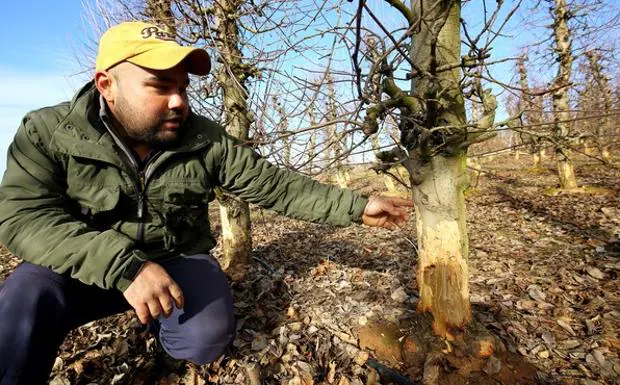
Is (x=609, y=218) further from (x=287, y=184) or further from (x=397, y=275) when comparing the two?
(x=287, y=184)

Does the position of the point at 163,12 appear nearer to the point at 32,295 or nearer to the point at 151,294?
the point at 32,295

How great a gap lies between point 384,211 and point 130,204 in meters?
1.59

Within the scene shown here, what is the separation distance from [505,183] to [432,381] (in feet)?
39.0

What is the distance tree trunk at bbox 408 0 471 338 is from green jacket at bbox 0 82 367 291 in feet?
1.46

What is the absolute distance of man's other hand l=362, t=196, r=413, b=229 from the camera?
7.21ft

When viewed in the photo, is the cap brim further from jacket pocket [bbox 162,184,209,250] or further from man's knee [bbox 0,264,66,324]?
man's knee [bbox 0,264,66,324]

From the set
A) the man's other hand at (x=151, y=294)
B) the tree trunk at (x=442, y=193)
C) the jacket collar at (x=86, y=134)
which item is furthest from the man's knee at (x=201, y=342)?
the tree trunk at (x=442, y=193)

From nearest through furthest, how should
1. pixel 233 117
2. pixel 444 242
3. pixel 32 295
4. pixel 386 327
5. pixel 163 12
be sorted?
pixel 32 295
pixel 444 242
pixel 386 327
pixel 233 117
pixel 163 12

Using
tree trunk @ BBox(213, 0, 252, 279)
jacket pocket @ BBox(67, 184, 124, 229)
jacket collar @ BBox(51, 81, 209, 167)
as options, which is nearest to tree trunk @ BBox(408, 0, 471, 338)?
jacket collar @ BBox(51, 81, 209, 167)

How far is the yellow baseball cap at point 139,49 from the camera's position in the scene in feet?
6.14

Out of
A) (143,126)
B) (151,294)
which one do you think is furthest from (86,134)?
(151,294)

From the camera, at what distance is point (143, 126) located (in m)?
2.01

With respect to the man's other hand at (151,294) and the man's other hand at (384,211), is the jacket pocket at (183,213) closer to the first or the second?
the man's other hand at (151,294)

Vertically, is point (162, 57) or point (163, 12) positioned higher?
point (163, 12)
